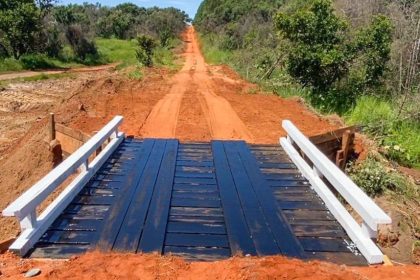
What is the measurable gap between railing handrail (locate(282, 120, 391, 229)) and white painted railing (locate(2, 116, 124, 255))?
9.57 ft

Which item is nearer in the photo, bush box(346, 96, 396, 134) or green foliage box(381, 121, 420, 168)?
green foliage box(381, 121, 420, 168)

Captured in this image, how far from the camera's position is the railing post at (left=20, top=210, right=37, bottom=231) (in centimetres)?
406

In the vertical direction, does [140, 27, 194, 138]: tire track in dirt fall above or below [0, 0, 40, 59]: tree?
below

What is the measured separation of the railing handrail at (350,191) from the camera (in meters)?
3.96

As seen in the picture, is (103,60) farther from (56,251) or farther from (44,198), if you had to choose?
(56,251)

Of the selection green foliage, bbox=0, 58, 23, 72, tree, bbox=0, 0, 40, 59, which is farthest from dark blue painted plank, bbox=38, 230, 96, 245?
tree, bbox=0, 0, 40, 59

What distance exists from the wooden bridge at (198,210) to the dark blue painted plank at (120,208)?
0.01m

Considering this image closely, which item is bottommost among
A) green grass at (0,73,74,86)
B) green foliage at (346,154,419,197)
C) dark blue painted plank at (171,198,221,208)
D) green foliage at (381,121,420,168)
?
green grass at (0,73,74,86)

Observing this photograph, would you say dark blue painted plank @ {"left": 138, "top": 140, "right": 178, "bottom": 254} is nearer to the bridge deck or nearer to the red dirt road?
the bridge deck

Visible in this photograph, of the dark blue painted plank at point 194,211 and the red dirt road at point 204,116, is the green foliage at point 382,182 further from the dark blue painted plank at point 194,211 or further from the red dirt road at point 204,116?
the dark blue painted plank at point 194,211

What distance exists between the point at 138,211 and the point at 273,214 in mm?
1459

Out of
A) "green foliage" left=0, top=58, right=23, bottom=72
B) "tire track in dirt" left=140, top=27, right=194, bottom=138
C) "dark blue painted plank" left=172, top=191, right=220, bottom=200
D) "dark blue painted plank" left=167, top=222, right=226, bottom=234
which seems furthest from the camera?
"green foliage" left=0, top=58, right=23, bottom=72

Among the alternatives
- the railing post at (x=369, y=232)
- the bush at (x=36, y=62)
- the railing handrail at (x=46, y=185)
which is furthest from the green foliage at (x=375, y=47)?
the bush at (x=36, y=62)

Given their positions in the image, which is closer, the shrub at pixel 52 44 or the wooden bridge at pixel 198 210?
the wooden bridge at pixel 198 210
